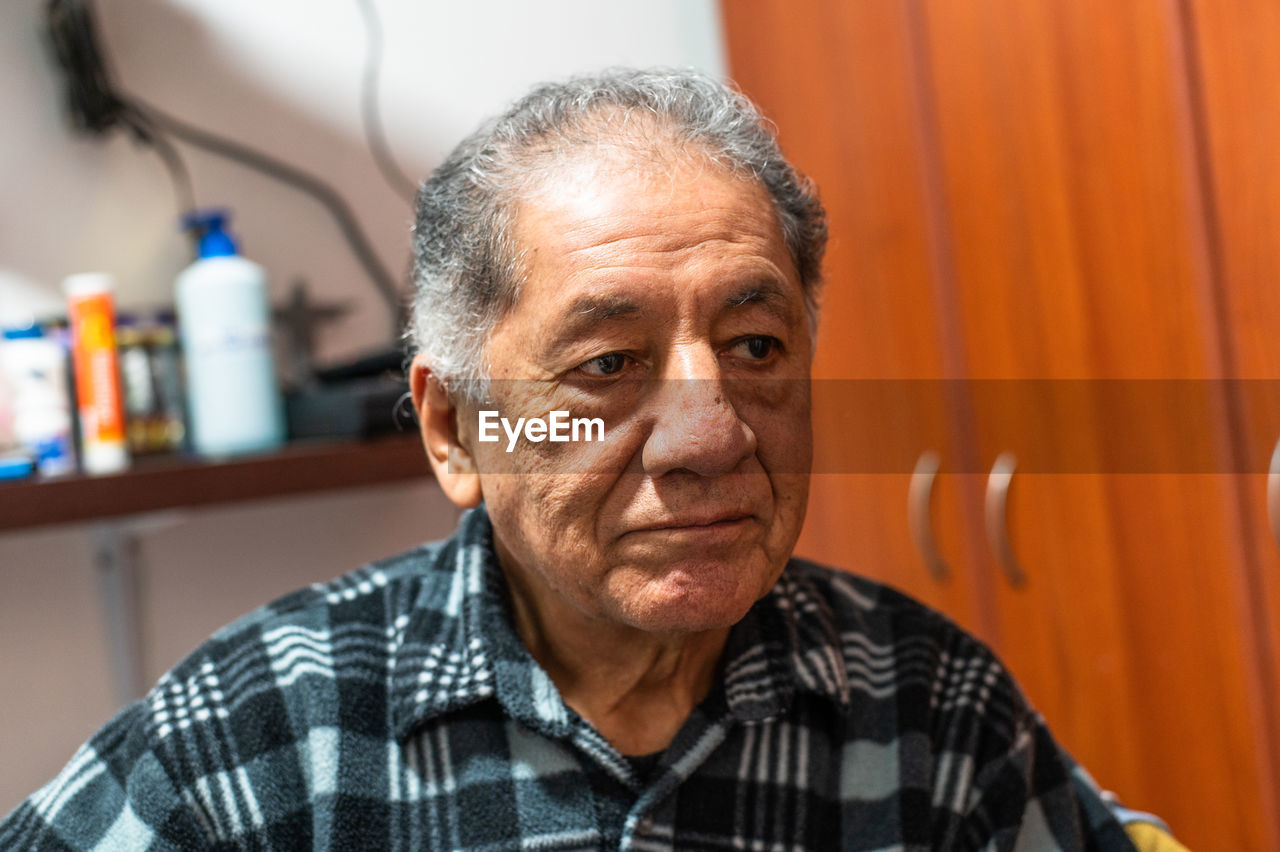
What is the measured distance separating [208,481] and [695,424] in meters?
0.83

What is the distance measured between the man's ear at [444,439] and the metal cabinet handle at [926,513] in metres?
1.03

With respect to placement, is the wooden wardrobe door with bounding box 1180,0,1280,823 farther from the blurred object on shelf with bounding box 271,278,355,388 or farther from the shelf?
the blurred object on shelf with bounding box 271,278,355,388

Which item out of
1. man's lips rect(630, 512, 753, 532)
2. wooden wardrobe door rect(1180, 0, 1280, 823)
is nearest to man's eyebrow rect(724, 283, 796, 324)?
man's lips rect(630, 512, 753, 532)

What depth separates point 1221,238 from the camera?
1303mm

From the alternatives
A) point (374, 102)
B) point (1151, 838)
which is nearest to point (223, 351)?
point (374, 102)

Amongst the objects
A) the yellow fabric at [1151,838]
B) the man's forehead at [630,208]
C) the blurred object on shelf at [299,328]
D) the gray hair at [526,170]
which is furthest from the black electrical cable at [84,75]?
the yellow fabric at [1151,838]

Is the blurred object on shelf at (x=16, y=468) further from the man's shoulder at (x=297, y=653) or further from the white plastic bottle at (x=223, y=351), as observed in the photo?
the man's shoulder at (x=297, y=653)

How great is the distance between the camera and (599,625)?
0.92 metres

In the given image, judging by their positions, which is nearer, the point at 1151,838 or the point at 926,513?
the point at 1151,838

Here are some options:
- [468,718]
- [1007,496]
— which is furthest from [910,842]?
[1007,496]

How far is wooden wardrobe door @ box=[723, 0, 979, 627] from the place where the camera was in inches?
69.1

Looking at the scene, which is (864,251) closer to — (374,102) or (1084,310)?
(1084,310)

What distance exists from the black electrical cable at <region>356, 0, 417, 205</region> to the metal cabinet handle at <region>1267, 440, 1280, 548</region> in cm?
134

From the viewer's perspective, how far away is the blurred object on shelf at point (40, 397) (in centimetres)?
138
